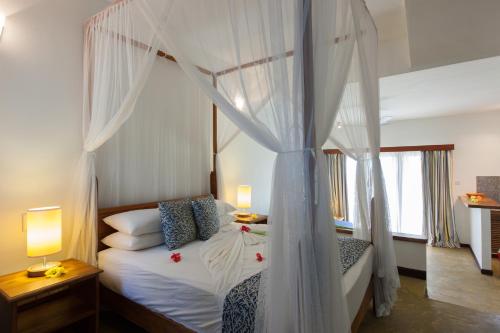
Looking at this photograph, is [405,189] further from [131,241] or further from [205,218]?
[131,241]

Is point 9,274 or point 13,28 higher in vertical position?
point 13,28

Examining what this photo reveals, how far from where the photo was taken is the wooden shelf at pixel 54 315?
1752mm

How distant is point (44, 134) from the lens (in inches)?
85.9

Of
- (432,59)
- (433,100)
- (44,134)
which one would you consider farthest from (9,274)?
(433,100)

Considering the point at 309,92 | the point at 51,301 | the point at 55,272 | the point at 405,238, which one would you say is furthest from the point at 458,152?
the point at 51,301

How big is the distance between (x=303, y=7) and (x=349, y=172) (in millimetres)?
5255

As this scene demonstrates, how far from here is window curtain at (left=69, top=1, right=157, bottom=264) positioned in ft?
6.77

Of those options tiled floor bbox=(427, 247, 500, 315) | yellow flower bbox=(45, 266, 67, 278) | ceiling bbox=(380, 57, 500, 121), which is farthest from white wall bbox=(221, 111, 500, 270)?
yellow flower bbox=(45, 266, 67, 278)

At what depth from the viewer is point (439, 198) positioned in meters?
5.41

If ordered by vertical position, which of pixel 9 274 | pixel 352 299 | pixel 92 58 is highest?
pixel 92 58

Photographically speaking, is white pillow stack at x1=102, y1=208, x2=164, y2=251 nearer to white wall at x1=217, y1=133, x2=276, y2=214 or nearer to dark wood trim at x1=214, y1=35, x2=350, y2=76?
white wall at x1=217, y1=133, x2=276, y2=214

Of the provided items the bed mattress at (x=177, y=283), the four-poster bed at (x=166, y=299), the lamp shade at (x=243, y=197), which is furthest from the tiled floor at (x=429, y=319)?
the lamp shade at (x=243, y=197)

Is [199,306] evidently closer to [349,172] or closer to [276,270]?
[276,270]

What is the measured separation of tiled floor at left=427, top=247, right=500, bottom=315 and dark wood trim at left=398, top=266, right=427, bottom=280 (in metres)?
0.17
